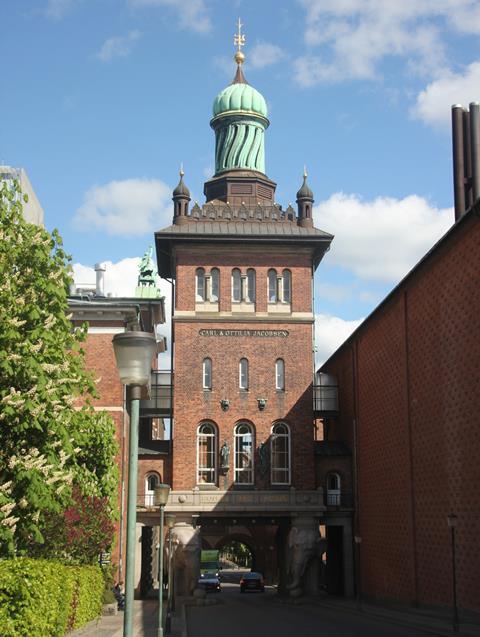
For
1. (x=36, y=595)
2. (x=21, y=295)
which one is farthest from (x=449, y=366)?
(x=36, y=595)

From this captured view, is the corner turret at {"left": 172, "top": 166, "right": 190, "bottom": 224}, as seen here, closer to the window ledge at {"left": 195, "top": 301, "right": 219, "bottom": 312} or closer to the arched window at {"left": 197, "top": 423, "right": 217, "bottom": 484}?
the window ledge at {"left": 195, "top": 301, "right": 219, "bottom": 312}

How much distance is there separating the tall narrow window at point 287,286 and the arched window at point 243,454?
682 centimetres

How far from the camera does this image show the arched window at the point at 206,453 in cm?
A: 4697

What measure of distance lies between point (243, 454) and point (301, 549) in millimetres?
5455

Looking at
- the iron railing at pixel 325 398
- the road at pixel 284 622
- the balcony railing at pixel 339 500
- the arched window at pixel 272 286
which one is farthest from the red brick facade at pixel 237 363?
the road at pixel 284 622

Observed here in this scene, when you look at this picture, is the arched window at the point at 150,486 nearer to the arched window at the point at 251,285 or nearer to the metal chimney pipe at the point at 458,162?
the arched window at the point at 251,285

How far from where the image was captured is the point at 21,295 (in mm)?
21016

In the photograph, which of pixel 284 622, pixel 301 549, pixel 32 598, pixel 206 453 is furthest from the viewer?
pixel 206 453

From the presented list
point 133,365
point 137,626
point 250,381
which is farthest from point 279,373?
point 133,365

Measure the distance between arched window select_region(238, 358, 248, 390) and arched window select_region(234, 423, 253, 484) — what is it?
197cm

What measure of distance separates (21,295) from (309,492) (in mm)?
28389

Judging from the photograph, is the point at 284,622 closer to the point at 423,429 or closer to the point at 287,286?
the point at 423,429

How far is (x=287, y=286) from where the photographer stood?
49688mm

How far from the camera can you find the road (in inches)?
1088
